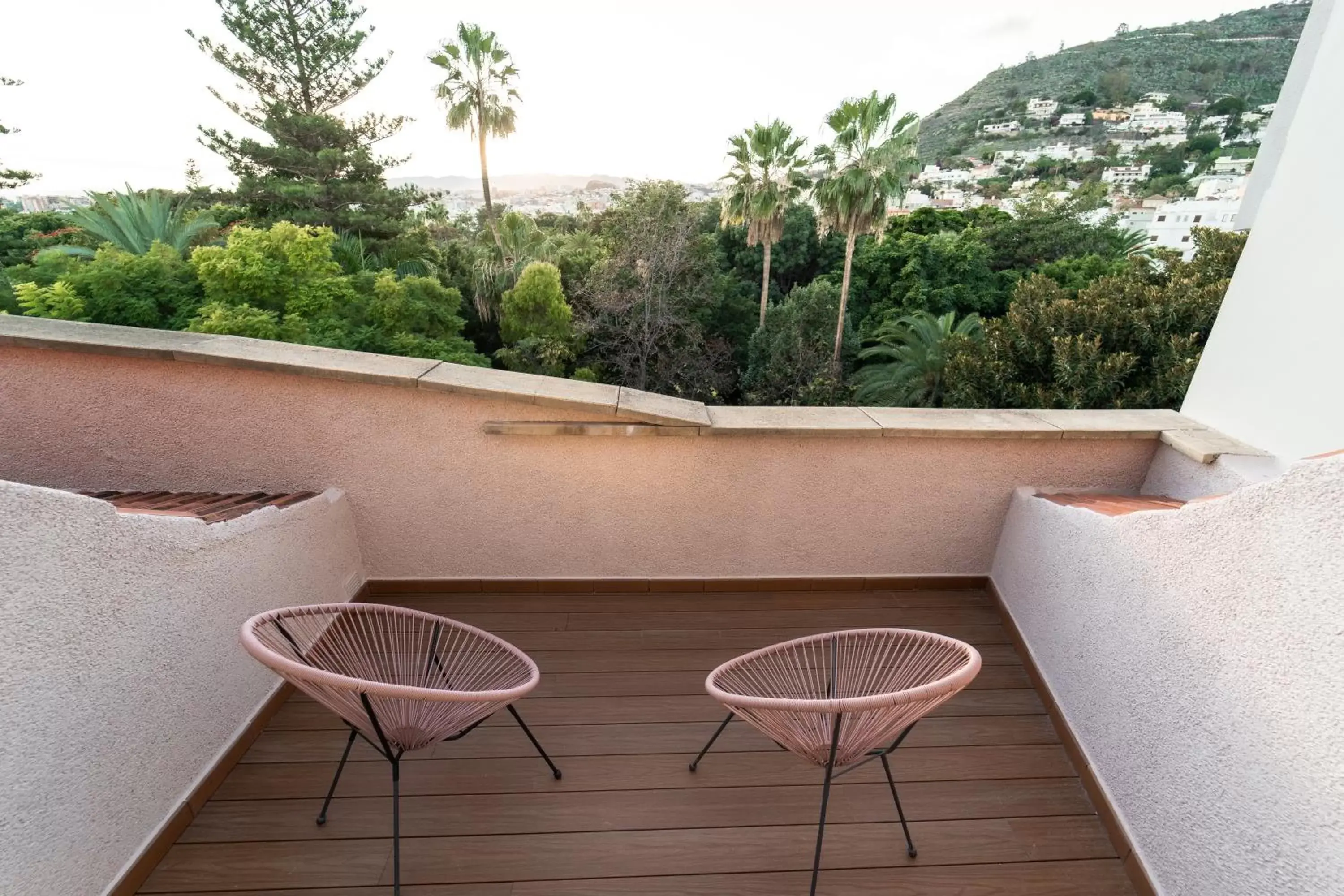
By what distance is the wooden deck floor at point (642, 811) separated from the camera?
1.49 metres

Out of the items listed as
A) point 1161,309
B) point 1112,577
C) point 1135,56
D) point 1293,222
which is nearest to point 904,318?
point 1161,309

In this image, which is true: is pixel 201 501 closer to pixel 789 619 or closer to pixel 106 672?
pixel 106 672

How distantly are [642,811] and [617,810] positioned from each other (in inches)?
2.7

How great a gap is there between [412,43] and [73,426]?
21529mm

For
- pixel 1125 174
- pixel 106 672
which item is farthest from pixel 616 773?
pixel 1125 174

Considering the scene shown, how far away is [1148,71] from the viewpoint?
33.9 meters

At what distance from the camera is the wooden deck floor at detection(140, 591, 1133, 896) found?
4.88 feet

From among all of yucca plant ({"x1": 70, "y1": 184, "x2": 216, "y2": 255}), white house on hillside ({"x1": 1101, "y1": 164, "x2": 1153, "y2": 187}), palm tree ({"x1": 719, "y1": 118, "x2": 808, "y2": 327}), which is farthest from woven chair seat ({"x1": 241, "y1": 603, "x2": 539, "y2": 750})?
white house on hillside ({"x1": 1101, "y1": 164, "x2": 1153, "y2": 187})

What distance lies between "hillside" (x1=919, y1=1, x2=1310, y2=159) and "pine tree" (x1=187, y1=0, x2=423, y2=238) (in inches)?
1159

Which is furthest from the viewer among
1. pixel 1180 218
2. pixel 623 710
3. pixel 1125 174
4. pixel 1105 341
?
pixel 1125 174

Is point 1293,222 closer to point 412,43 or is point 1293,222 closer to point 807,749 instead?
point 807,749

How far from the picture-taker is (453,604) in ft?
8.05

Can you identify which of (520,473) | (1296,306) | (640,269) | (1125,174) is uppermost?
(1125,174)

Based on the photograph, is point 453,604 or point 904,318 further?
point 904,318
